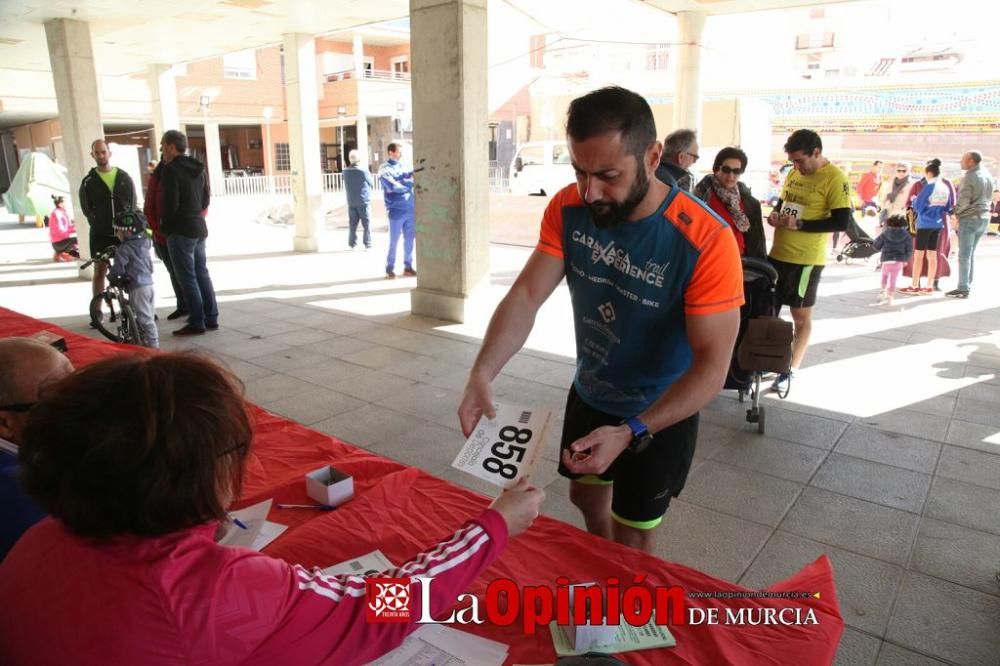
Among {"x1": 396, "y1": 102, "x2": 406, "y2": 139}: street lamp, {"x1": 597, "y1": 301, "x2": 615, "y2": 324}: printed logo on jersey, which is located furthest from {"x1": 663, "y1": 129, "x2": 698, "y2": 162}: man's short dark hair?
{"x1": 396, "y1": 102, "x2": 406, "y2": 139}: street lamp

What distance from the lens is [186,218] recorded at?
6.33 metres

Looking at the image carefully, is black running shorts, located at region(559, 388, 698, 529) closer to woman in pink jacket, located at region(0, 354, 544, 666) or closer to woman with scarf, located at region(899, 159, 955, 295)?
woman in pink jacket, located at region(0, 354, 544, 666)

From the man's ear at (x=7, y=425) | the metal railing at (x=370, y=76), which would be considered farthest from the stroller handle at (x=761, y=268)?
the metal railing at (x=370, y=76)

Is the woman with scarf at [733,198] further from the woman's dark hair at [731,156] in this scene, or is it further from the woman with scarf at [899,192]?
the woman with scarf at [899,192]

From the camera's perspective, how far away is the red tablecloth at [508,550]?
1653 mm

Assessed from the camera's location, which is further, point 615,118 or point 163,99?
point 163,99

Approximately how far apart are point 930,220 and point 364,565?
29.9ft

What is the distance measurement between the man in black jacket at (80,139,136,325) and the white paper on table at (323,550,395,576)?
5.57 meters

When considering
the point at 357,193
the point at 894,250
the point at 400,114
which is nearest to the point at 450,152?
the point at 357,193

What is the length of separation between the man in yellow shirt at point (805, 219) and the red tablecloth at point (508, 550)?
306 centimetres

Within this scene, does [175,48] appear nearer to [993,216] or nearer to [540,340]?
[540,340]

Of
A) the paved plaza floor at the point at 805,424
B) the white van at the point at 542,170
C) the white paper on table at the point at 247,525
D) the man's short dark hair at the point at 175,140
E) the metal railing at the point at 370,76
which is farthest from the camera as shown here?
the metal railing at the point at 370,76

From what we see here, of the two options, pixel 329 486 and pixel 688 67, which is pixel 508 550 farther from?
pixel 688 67

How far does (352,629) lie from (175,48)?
1581cm
